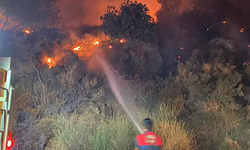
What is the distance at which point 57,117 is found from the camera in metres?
8.74

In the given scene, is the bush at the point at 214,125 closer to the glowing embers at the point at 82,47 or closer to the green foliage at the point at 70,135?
the green foliage at the point at 70,135

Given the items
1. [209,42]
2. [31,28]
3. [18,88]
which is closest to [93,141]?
[18,88]

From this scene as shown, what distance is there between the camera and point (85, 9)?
2284 cm

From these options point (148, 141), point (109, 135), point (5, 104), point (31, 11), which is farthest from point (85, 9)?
point (148, 141)

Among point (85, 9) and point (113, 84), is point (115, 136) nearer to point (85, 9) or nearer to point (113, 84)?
point (113, 84)

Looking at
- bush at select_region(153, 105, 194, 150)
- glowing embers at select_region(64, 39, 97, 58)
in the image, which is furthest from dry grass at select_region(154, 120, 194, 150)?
glowing embers at select_region(64, 39, 97, 58)

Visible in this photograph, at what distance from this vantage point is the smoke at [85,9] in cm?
2189

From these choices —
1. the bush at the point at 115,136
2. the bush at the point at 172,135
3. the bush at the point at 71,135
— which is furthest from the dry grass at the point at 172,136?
the bush at the point at 71,135

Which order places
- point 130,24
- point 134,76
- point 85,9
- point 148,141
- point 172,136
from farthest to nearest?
1. point 85,9
2. point 130,24
3. point 134,76
4. point 172,136
5. point 148,141

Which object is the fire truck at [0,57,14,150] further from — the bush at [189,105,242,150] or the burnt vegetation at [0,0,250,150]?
the bush at [189,105,242,150]

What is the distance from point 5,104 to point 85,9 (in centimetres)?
1918

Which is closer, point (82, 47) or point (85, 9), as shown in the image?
point (82, 47)

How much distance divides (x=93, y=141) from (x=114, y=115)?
5.91ft

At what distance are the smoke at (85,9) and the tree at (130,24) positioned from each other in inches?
236
